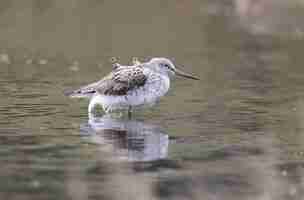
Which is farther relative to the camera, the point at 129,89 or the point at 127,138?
the point at 129,89

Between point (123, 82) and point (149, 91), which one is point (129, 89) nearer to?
point (123, 82)

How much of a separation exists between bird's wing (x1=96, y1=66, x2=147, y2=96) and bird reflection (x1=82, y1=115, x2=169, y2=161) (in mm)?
426

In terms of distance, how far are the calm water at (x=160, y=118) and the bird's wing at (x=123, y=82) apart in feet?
1.53

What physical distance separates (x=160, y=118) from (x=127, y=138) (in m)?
1.97

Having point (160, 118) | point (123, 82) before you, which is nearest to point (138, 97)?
point (123, 82)

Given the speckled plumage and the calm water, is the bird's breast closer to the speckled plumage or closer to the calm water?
the speckled plumage

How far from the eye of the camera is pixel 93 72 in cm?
2217

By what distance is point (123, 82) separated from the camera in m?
16.2

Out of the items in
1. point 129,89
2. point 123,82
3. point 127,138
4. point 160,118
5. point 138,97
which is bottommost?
point 127,138

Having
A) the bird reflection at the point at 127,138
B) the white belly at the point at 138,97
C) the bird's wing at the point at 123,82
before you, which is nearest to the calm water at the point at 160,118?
the bird reflection at the point at 127,138

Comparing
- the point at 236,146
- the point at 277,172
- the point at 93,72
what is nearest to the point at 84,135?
the point at 236,146

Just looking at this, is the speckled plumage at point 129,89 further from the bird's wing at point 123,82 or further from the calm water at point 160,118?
the calm water at point 160,118

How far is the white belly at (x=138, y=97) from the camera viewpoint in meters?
16.0

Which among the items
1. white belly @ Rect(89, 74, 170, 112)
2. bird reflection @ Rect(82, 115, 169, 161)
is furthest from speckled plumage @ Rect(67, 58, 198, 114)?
bird reflection @ Rect(82, 115, 169, 161)
